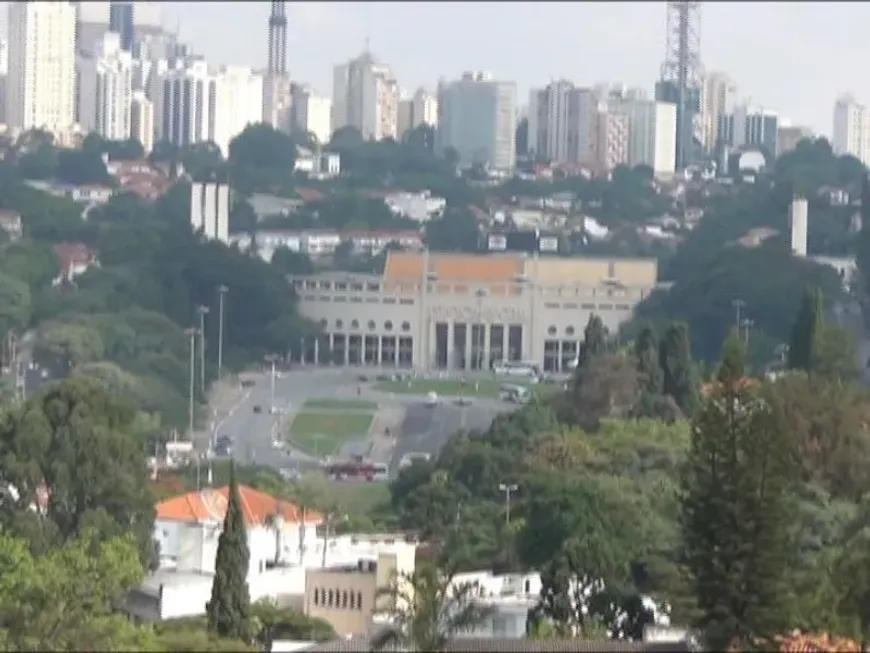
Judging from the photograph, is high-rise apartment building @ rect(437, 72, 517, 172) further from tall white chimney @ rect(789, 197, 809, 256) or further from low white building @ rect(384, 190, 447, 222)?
tall white chimney @ rect(789, 197, 809, 256)

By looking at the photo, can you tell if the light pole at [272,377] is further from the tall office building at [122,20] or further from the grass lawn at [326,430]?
the tall office building at [122,20]

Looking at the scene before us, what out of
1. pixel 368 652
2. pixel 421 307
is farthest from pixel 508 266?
pixel 368 652

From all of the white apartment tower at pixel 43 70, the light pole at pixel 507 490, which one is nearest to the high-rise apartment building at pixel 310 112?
the white apartment tower at pixel 43 70

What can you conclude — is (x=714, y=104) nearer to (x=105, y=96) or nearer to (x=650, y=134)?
(x=650, y=134)

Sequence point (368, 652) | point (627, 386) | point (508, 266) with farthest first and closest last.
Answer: point (508, 266)
point (627, 386)
point (368, 652)

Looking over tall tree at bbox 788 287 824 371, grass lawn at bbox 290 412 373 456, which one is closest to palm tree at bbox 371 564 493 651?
tall tree at bbox 788 287 824 371

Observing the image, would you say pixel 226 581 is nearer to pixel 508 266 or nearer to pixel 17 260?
pixel 17 260
